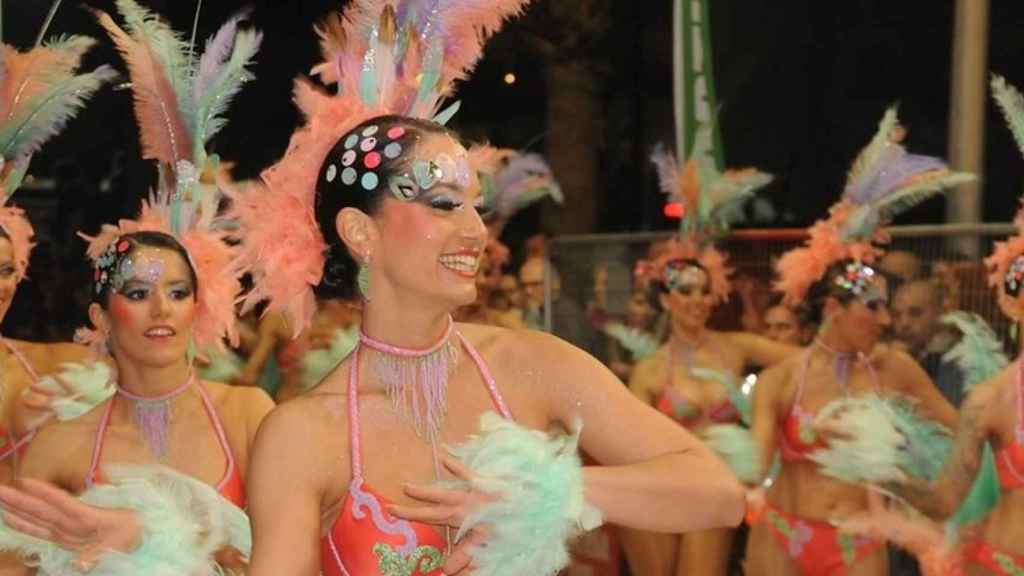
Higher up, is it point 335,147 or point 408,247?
point 335,147

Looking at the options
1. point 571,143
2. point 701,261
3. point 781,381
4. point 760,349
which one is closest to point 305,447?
point 781,381

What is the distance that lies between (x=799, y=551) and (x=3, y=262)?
306 cm

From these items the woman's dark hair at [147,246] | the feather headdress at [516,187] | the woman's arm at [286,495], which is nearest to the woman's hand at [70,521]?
the woman's arm at [286,495]

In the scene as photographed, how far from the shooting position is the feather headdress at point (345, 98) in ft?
9.21

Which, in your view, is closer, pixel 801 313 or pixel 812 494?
pixel 812 494

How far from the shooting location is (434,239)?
8.81 feet

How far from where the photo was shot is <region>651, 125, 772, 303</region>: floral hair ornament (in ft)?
23.0

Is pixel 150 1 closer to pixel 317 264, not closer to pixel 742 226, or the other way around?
pixel 742 226

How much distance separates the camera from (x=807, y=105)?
11.0 m

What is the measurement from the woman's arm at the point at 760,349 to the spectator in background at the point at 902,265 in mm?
601

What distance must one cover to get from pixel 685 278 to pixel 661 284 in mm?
167

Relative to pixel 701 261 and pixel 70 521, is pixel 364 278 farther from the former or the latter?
pixel 701 261

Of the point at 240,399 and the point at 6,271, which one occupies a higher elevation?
the point at 6,271

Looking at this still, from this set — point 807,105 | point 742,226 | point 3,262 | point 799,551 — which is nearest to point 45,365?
point 3,262
